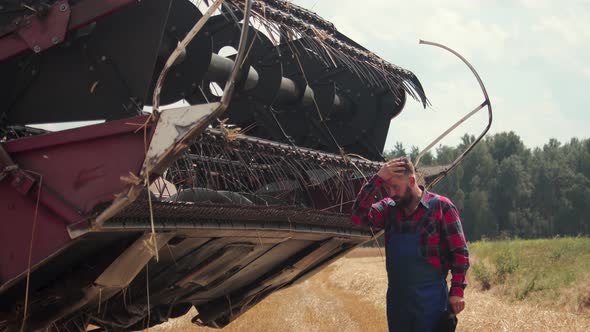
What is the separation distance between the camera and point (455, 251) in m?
3.65

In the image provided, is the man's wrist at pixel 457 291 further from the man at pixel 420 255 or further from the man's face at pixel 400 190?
the man's face at pixel 400 190

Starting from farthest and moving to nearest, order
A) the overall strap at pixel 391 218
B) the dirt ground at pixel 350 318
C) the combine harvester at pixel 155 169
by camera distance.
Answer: the dirt ground at pixel 350 318, the overall strap at pixel 391 218, the combine harvester at pixel 155 169

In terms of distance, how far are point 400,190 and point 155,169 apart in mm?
1265

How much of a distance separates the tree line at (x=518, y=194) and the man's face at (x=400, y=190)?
54323 mm

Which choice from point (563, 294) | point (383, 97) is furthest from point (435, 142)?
point (563, 294)

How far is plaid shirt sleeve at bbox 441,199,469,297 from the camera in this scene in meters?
3.62

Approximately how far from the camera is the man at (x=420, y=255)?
3631 mm

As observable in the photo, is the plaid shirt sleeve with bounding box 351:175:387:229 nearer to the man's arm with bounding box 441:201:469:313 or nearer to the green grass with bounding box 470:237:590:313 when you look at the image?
the man's arm with bounding box 441:201:469:313

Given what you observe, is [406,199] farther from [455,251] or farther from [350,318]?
[350,318]

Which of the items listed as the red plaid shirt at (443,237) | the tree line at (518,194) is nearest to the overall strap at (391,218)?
the red plaid shirt at (443,237)

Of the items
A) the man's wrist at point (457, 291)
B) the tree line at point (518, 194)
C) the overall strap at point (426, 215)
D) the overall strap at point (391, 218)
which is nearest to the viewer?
the man's wrist at point (457, 291)

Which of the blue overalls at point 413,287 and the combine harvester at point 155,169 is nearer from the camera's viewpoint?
the combine harvester at point 155,169

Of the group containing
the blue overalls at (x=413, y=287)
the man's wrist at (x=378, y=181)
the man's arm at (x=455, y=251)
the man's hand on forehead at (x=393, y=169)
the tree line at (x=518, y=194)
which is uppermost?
the man's hand on forehead at (x=393, y=169)

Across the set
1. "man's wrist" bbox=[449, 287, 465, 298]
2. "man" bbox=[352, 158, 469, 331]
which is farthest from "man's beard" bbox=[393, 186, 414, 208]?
"man's wrist" bbox=[449, 287, 465, 298]
